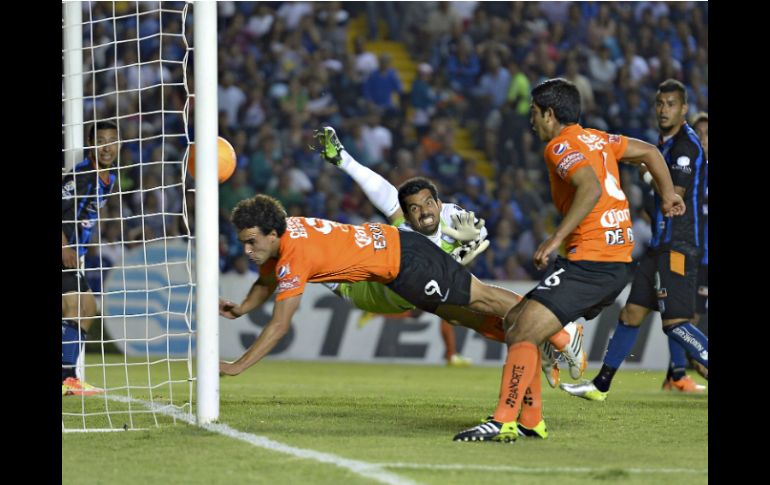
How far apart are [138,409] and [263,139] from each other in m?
10.4

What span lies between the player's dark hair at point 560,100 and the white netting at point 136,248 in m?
2.38

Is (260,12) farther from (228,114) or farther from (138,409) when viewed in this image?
(138,409)

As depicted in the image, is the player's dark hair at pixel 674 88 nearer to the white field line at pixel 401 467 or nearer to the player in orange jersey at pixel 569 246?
the player in orange jersey at pixel 569 246

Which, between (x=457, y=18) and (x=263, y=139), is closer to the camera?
(x=263, y=139)

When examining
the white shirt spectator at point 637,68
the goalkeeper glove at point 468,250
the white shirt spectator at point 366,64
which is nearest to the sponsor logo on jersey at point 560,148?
the goalkeeper glove at point 468,250

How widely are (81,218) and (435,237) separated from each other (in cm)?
327

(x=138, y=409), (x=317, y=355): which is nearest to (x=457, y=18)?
(x=317, y=355)

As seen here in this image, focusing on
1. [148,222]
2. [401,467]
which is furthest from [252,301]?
[148,222]

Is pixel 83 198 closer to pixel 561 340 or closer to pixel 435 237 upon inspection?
pixel 435 237

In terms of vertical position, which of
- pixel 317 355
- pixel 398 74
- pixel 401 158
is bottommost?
pixel 317 355

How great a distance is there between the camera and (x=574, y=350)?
8055mm

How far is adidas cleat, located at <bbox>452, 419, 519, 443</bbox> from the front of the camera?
21.3 feet

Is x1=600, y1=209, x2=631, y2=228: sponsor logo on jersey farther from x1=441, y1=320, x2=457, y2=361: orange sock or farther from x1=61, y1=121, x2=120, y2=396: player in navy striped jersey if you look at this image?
x1=441, y1=320, x2=457, y2=361: orange sock

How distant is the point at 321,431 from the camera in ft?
23.2
